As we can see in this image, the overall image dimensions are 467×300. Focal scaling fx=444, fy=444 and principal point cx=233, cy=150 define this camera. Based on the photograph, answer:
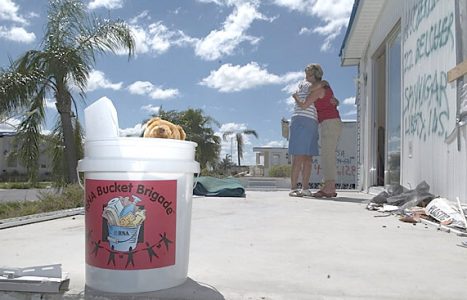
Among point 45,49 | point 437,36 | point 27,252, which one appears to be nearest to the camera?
point 27,252

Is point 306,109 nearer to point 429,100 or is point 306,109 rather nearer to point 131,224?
point 429,100

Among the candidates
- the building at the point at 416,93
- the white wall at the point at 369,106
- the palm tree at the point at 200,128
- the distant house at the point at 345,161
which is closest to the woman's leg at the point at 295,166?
the building at the point at 416,93

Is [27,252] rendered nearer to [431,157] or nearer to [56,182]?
[431,157]

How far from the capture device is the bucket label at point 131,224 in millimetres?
1930

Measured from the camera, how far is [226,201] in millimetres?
5797

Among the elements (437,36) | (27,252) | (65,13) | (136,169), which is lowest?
(27,252)

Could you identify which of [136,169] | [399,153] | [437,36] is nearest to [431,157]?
[437,36]

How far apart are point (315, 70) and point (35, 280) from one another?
526cm

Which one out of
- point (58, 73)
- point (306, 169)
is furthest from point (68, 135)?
point (306, 169)

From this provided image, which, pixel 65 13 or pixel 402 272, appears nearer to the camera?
pixel 402 272

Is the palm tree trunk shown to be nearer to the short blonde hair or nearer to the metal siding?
the short blonde hair

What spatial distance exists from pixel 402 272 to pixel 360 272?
22 centimetres

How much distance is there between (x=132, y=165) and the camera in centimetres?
196

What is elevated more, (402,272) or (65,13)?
(65,13)
